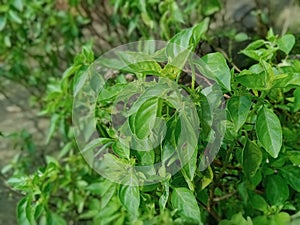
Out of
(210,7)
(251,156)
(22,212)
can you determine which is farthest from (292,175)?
(210,7)

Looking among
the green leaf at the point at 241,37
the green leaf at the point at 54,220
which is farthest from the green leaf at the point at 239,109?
the green leaf at the point at 241,37

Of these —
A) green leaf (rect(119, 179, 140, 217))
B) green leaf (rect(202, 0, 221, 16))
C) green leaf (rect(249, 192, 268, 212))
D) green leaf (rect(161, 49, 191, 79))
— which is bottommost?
green leaf (rect(249, 192, 268, 212))

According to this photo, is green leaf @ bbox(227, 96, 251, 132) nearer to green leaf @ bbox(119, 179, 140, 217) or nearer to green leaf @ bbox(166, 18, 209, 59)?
green leaf @ bbox(166, 18, 209, 59)

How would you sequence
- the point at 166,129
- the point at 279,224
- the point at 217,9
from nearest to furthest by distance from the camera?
the point at 166,129
the point at 279,224
the point at 217,9

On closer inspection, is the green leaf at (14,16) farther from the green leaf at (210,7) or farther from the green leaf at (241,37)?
the green leaf at (241,37)

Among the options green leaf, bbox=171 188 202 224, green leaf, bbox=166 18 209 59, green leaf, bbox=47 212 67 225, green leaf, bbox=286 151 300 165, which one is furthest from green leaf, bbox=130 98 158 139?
green leaf, bbox=47 212 67 225

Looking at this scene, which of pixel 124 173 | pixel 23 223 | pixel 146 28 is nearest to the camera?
pixel 124 173

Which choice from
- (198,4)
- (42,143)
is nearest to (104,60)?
(198,4)

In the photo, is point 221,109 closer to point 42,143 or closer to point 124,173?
point 124,173
